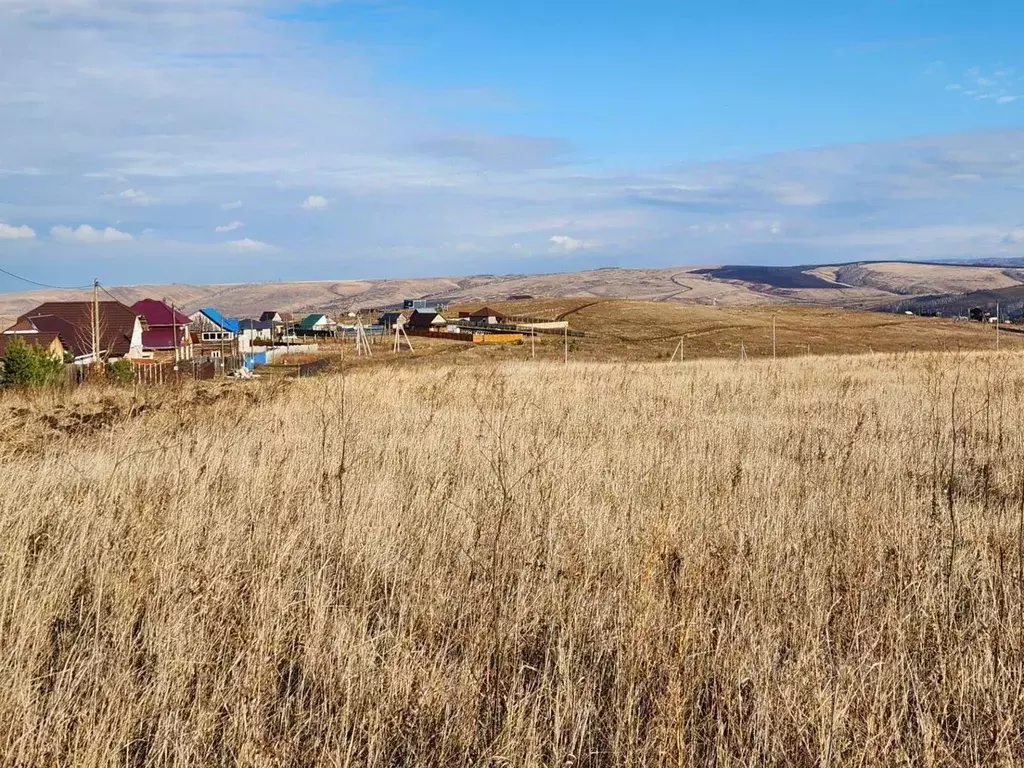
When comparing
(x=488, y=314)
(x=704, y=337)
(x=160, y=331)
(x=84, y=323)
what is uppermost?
(x=488, y=314)

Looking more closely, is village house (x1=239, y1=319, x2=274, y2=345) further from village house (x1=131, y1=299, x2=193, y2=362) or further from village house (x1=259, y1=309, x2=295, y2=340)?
→ village house (x1=131, y1=299, x2=193, y2=362)

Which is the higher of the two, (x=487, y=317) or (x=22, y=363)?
(x=487, y=317)

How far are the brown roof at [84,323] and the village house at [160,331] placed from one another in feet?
10.8

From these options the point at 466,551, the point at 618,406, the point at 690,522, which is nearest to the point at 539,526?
the point at 466,551

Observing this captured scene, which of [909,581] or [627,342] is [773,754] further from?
[627,342]

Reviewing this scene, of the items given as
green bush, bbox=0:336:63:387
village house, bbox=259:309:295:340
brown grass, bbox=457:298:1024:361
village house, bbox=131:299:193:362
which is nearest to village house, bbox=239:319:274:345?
village house, bbox=259:309:295:340

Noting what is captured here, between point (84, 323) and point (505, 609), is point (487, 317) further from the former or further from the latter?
point (505, 609)

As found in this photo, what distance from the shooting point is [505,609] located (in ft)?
12.3

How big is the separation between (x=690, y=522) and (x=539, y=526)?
0.90m

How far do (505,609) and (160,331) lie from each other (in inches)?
2820

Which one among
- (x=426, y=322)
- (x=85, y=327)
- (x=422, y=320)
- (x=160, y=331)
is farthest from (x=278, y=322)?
(x=85, y=327)

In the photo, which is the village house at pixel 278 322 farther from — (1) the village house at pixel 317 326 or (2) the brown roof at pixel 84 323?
(2) the brown roof at pixel 84 323

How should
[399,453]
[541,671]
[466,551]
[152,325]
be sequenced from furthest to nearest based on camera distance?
[152,325]
[399,453]
[466,551]
[541,671]

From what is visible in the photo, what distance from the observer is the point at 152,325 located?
225ft
